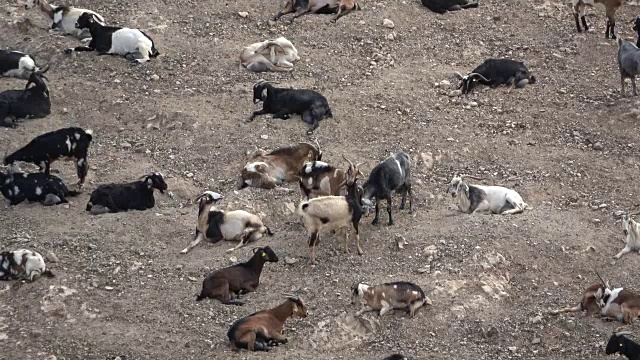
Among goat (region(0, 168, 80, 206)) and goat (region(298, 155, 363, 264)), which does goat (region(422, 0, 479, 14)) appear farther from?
goat (region(0, 168, 80, 206))

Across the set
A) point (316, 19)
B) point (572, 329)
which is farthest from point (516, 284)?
point (316, 19)

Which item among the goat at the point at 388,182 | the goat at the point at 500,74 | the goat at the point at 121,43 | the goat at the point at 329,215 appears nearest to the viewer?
the goat at the point at 329,215

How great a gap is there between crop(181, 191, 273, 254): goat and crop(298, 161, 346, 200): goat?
3.22 ft

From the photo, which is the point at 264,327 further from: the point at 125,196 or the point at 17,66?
the point at 17,66

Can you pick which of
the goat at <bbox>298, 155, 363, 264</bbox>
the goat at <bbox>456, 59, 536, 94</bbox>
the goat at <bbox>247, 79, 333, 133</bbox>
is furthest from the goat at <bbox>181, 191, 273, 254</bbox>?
the goat at <bbox>456, 59, 536, 94</bbox>

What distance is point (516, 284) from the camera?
50.2 feet

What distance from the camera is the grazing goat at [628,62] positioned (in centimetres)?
1983

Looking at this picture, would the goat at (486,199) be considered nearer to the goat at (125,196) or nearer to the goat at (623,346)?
the goat at (623,346)

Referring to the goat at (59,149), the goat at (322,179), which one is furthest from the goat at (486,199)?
the goat at (59,149)

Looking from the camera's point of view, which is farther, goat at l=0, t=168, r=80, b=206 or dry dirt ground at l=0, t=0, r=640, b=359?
goat at l=0, t=168, r=80, b=206

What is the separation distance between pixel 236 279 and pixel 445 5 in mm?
9159

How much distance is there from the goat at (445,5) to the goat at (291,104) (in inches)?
169

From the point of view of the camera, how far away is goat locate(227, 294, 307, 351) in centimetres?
1395

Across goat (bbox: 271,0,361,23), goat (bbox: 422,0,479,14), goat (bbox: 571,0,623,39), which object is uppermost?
goat (bbox: 571,0,623,39)
